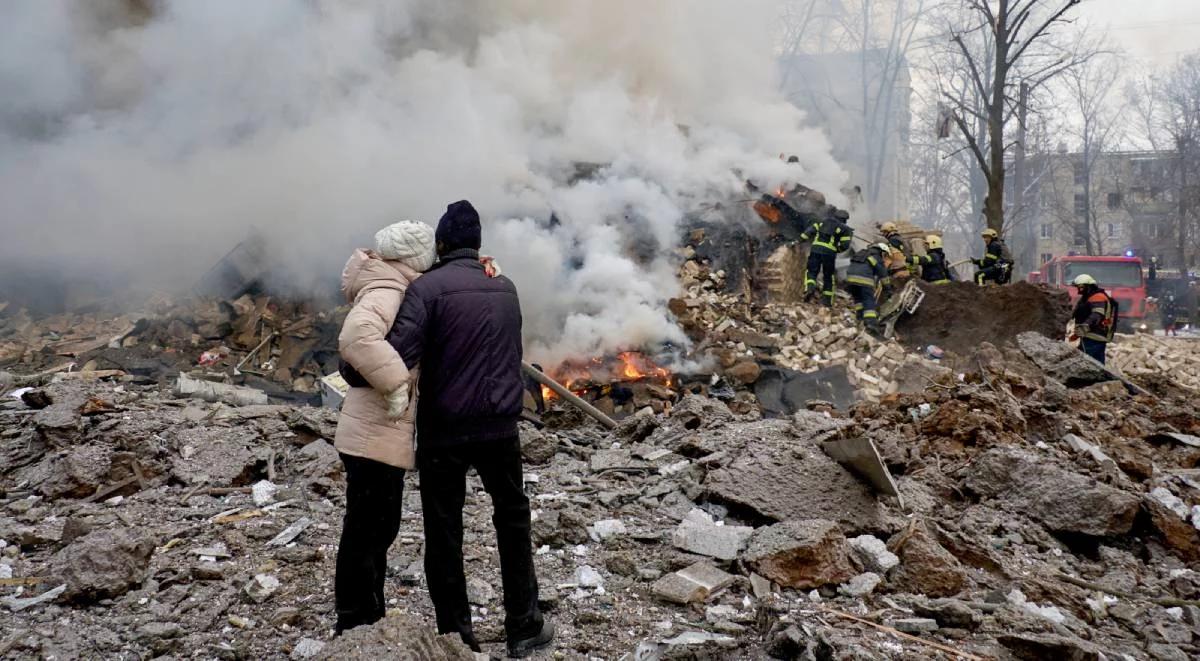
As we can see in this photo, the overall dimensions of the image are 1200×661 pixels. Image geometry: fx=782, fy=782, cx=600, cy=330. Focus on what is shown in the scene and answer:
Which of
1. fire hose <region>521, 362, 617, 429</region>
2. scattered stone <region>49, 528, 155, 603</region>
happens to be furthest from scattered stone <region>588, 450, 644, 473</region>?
scattered stone <region>49, 528, 155, 603</region>

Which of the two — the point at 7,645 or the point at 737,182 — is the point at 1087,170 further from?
the point at 7,645

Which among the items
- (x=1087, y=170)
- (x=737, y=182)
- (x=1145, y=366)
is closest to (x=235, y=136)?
(x=737, y=182)

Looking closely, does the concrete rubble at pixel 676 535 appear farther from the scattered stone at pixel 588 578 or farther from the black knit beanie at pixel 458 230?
the black knit beanie at pixel 458 230

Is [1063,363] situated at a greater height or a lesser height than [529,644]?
greater

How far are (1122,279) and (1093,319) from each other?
10244mm

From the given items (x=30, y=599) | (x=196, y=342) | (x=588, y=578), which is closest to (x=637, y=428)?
(x=588, y=578)

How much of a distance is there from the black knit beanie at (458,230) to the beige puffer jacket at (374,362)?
0.15 meters

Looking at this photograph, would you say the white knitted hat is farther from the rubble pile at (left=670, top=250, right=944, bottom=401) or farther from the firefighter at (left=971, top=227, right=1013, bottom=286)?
the firefighter at (left=971, top=227, right=1013, bottom=286)

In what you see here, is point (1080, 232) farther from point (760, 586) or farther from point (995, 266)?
point (760, 586)

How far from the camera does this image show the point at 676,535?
3627 millimetres

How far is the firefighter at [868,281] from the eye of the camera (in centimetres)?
1141

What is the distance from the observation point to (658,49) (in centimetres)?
1812

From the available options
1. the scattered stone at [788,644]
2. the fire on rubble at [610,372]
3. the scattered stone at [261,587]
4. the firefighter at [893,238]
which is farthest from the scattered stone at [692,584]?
the firefighter at [893,238]

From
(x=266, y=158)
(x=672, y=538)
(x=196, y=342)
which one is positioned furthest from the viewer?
(x=266, y=158)
